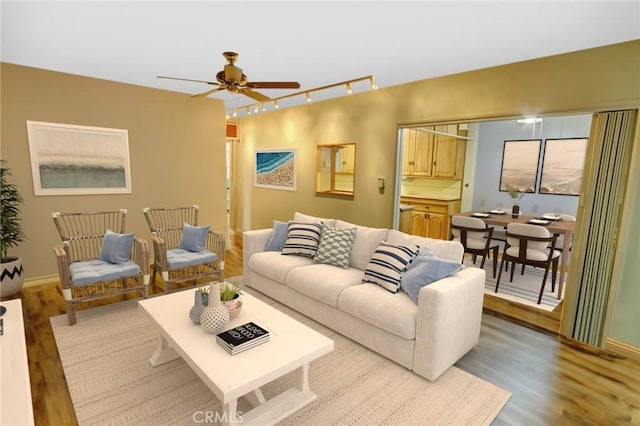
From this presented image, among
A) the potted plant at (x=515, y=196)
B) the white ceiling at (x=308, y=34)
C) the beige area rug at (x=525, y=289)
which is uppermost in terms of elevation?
the white ceiling at (x=308, y=34)

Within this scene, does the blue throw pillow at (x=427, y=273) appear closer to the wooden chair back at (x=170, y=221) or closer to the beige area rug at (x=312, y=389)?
the beige area rug at (x=312, y=389)

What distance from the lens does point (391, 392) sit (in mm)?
2223

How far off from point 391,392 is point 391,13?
2590 mm

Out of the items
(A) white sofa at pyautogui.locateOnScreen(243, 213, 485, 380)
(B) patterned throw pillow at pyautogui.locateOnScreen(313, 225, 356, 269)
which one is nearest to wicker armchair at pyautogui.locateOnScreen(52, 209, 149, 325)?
(A) white sofa at pyautogui.locateOnScreen(243, 213, 485, 380)

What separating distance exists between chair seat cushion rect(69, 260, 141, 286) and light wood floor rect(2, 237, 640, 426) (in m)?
0.50

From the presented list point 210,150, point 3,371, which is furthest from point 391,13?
point 210,150

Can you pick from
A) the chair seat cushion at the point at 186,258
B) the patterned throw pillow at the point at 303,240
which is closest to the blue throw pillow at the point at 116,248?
the chair seat cushion at the point at 186,258

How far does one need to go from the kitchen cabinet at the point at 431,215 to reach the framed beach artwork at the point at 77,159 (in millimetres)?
4699

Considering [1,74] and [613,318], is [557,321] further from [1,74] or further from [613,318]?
[1,74]

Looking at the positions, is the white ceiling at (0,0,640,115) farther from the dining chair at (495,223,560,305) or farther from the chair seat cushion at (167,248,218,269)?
the chair seat cushion at (167,248,218,269)

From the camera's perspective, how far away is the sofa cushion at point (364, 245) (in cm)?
337

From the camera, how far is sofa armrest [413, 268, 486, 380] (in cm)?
225

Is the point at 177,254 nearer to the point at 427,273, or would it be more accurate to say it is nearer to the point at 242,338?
the point at 242,338

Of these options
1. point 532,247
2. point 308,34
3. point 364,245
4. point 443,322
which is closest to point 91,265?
point 364,245
